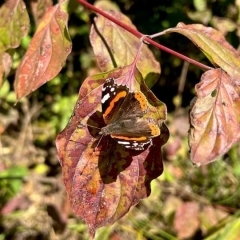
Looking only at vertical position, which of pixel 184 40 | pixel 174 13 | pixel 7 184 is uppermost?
pixel 174 13

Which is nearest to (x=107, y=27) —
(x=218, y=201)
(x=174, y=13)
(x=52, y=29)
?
(x=52, y=29)

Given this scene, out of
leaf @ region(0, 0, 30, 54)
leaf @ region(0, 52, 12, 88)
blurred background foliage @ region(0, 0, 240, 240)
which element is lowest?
blurred background foliage @ region(0, 0, 240, 240)

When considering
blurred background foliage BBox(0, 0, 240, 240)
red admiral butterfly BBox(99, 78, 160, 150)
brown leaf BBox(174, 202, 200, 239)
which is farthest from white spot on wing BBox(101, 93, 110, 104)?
brown leaf BBox(174, 202, 200, 239)

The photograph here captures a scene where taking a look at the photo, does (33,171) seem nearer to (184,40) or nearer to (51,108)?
(51,108)

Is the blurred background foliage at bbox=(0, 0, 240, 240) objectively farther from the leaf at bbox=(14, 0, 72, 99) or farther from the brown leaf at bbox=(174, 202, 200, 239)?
the leaf at bbox=(14, 0, 72, 99)

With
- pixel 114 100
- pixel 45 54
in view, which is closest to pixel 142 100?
pixel 114 100

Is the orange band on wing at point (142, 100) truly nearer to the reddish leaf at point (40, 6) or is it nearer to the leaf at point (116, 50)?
the leaf at point (116, 50)
